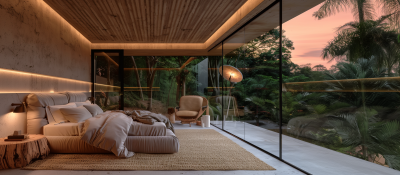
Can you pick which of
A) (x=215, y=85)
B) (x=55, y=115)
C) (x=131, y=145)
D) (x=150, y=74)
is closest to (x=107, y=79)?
(x=150, y=74)

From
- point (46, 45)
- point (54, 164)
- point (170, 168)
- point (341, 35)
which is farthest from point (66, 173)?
point (341, 35)

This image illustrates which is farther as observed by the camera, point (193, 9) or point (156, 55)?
point (156, 55)

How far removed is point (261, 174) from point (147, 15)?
3640 millimetres

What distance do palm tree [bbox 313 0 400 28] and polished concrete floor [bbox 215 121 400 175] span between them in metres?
1.33

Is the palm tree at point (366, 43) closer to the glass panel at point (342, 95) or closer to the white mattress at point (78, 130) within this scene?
the glass panel at point (342, 95)

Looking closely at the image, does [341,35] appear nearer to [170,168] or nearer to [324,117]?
[324,117]

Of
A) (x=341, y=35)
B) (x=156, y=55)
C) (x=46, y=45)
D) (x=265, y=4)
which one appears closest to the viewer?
(x=341, y=35)

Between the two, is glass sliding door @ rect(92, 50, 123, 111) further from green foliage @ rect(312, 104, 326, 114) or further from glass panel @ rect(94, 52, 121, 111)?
green foliage @ rect(312, 104, 326, 114)

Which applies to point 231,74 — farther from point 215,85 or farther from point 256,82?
point 215,85

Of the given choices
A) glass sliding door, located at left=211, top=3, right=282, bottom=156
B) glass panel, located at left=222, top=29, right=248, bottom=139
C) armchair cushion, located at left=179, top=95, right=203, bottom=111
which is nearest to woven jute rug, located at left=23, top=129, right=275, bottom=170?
glass sliding door, located at left=211, top=3, right=282, bottom=156

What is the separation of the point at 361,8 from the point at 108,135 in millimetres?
3300

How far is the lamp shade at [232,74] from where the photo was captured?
16.3 feet

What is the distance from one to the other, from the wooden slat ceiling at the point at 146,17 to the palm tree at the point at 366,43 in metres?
1.92

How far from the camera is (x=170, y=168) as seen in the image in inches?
110
